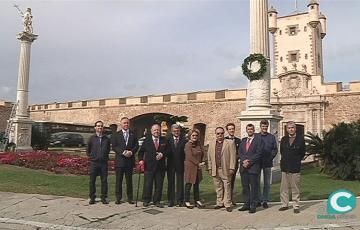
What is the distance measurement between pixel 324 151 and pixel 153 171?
8.39 m

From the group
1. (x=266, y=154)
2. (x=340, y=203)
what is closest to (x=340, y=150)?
(x=266, y=154)

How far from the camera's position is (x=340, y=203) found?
287 inches

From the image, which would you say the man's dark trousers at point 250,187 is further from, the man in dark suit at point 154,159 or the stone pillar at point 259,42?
the stone pillar at point 259,42

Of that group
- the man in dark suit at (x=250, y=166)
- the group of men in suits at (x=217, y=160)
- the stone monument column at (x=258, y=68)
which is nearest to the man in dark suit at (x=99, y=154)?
the group of men in suits at (x=217, y=160)

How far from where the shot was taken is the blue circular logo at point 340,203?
23.2 ft

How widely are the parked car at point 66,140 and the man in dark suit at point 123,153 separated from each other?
94.3 ft

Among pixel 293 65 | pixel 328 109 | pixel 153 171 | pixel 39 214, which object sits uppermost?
pixel 293 65

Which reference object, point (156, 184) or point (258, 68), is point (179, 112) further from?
point (156, 184)

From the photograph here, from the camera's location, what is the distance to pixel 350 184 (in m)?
12.2

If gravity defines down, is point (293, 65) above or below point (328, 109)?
above

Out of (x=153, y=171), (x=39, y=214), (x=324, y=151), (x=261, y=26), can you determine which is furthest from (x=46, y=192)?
(x=324, y=151)

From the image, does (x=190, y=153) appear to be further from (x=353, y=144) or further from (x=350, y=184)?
(x=353, y=144)

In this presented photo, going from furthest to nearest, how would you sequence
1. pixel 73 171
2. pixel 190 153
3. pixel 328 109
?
pixel 328 109 < pixel 73 171 < pixel 190 153

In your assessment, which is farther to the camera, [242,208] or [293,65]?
[293,65]
